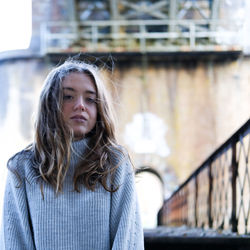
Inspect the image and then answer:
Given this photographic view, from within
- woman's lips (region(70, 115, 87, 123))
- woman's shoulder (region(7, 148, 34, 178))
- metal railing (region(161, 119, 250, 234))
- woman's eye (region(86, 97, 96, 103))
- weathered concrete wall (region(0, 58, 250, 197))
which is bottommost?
metal railing (region(161, 119, 250, 234))

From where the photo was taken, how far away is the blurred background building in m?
12.8

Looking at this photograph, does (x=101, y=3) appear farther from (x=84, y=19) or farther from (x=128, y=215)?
(x=128, y=215)

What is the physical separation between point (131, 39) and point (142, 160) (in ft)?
11.0

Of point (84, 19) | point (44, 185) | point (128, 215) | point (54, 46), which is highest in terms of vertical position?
point (84, 19)

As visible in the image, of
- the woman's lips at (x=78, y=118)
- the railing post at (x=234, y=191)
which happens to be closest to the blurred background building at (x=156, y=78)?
the railing post at (x=234, y=191)

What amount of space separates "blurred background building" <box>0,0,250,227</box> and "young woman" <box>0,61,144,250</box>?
1039 cm

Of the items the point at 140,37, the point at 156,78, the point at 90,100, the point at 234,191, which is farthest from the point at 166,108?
the point at 90,100

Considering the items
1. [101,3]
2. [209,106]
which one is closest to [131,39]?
[101,3]

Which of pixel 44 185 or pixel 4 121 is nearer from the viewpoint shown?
pixel 44 185

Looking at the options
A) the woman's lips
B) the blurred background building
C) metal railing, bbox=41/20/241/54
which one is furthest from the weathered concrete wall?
the woman's lips

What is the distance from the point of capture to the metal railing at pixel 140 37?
12992mm

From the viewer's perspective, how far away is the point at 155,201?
16469 mm

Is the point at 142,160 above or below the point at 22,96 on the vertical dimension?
below

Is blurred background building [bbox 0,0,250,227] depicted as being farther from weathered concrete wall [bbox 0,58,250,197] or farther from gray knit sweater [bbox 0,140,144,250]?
gray knit sweater [bbox 0,140,144,250]
